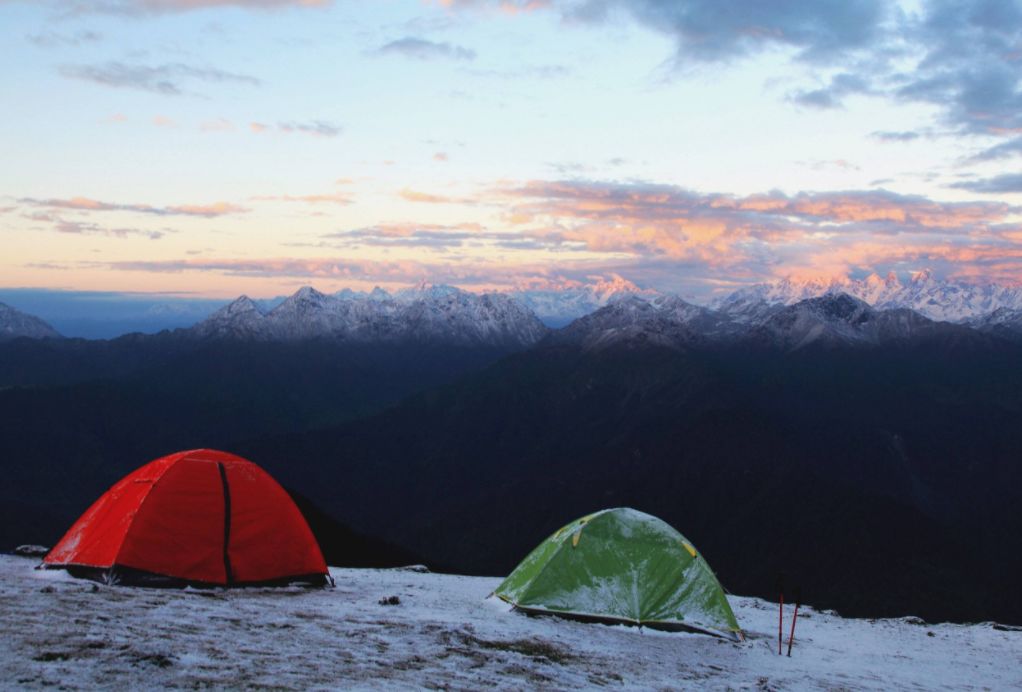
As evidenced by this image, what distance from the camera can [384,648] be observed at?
64.6 feet

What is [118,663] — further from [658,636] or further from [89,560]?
[658,636]

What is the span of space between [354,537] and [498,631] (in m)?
39.8

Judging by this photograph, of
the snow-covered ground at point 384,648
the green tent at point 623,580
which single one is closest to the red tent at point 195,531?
the snow-covered ground at point 384,648

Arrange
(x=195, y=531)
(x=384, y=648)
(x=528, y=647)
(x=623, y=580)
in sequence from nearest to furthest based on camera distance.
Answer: (x=384, y=648) < (x=528, y=647) < (x=195, y=531) < (x=623, y=580)

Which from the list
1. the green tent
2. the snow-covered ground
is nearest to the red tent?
the snow-covered ground

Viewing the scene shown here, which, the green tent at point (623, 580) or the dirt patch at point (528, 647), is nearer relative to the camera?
the dirt patch at point (528, 647)

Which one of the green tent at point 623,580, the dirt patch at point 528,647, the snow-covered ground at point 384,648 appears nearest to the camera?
the snow-covered ground at point 384,648

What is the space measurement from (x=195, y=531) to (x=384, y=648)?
1015 centimetres

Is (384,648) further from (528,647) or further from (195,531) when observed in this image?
(195,531)

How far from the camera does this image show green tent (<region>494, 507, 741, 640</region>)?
93.1 feet

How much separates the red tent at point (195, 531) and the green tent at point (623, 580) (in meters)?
8.05

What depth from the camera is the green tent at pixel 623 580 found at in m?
28.4

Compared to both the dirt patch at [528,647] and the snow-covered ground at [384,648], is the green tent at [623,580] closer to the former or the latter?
the snow-covered ground at [384,648]

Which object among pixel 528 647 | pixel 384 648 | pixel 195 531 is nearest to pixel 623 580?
pixel 528 647
